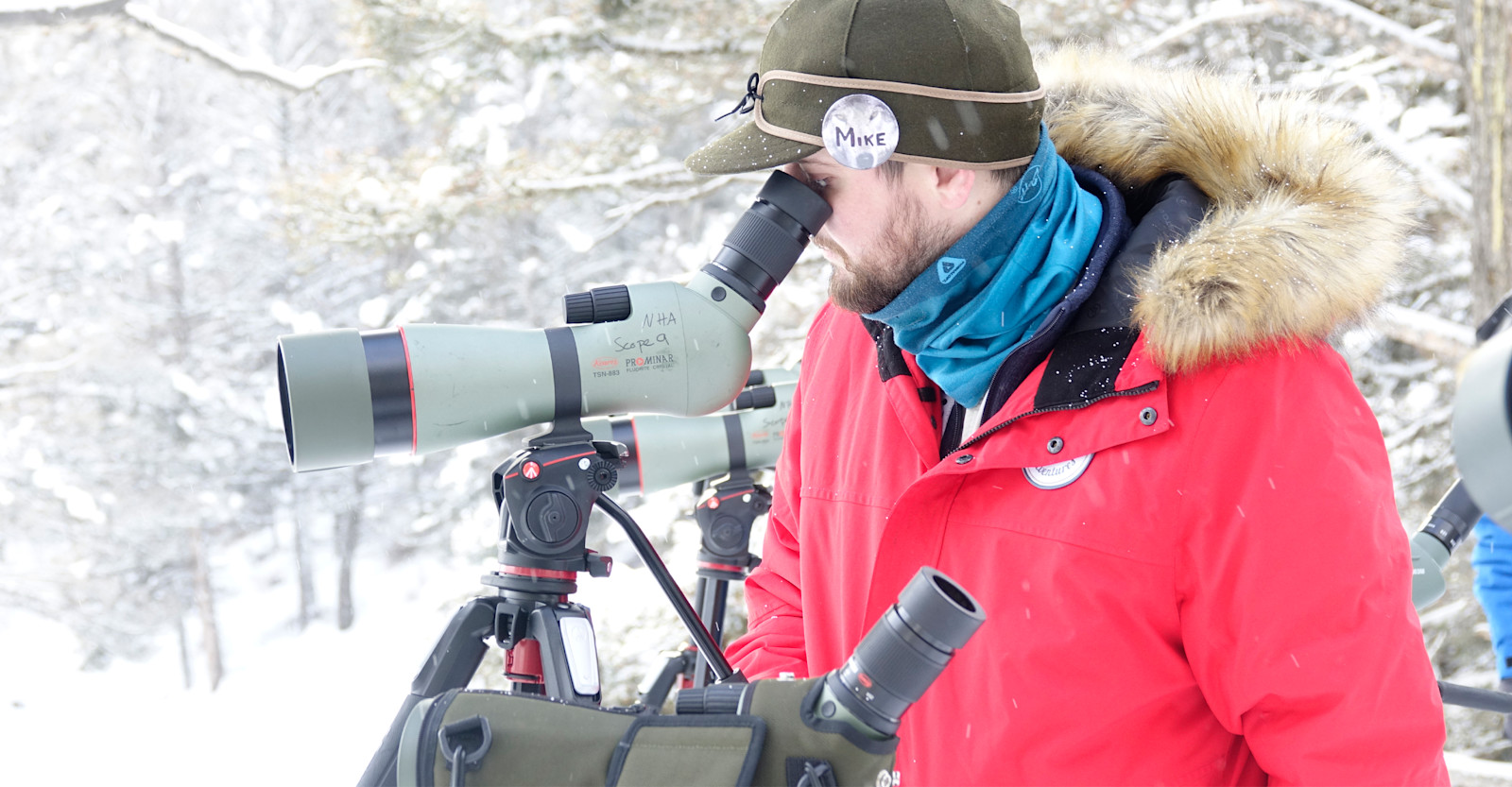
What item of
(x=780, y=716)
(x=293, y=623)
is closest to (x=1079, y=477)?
(x=780, y=716)

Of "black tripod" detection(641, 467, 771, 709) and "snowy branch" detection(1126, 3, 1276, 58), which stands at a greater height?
"snowy branch" detection(1126, 3, 1276, 58)

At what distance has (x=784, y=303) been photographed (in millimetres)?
5762

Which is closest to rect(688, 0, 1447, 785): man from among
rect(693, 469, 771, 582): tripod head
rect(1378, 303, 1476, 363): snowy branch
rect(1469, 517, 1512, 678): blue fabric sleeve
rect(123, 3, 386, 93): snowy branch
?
rect(693, 469, 771, 582): tripod head

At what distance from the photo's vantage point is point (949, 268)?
130cm

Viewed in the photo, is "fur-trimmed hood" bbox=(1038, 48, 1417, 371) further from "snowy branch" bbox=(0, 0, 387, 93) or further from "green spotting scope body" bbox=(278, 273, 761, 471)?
"snowy branch" bbox=(0, 0, 387, 93)

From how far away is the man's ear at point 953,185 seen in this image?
51.6 inches

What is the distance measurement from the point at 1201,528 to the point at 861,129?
617 mm

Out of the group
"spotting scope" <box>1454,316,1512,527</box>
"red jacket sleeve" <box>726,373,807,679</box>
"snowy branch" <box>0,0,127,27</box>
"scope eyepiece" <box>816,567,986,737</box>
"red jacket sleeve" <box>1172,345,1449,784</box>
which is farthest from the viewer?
"snowy branch" <box>0,0,127,27</box>

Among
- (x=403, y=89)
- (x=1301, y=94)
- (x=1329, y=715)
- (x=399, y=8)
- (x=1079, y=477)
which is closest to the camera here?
(x=1329, y=715)

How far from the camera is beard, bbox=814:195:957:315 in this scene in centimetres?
132

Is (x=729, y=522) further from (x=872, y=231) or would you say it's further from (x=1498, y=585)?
(x=1498, y=585)

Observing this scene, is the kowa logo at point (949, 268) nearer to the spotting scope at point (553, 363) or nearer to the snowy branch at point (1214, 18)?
the spotting scope at point (553, 363)

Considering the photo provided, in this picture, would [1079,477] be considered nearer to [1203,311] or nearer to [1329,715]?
[1203,311]

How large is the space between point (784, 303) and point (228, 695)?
40.1 ft
